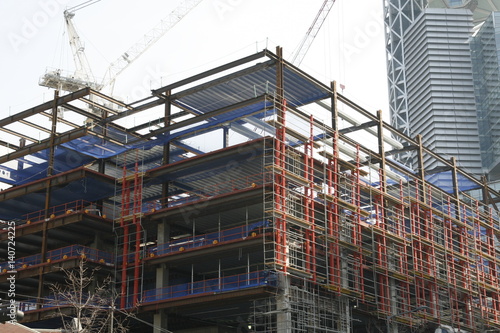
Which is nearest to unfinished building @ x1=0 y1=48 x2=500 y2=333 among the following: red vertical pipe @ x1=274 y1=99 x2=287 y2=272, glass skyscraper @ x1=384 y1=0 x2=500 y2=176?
red vertical pipe @ x1=274 y1=99 x2=287 y2=272

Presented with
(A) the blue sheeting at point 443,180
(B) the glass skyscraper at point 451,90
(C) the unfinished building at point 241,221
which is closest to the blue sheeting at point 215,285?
(C) the unfinished building at point 241,221

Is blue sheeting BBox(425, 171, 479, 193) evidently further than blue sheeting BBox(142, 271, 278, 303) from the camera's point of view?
Yes

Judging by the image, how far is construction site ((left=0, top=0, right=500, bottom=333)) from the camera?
58.4 m

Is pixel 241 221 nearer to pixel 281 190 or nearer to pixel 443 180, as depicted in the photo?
pixel 281 190

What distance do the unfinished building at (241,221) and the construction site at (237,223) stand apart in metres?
0.18

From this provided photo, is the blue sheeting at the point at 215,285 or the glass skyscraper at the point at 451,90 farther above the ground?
the glass skyscraper at the point at 451,90

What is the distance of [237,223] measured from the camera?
219ft

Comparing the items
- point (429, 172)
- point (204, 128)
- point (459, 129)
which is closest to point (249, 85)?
point (204, 128)

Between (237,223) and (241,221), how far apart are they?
795mm

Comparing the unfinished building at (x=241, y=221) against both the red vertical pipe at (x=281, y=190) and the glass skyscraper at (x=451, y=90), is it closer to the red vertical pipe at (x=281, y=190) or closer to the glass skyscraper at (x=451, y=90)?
the red vertical pipe at (x=281, y=190)

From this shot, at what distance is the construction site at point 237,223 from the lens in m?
58.4

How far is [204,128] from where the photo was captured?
64188 mm

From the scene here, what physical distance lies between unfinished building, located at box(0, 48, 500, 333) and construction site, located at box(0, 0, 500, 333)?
0.18m

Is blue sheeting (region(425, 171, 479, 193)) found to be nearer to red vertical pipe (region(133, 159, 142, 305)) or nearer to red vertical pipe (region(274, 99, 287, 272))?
red vertical pipe (region(274, 99, 287, 272))
